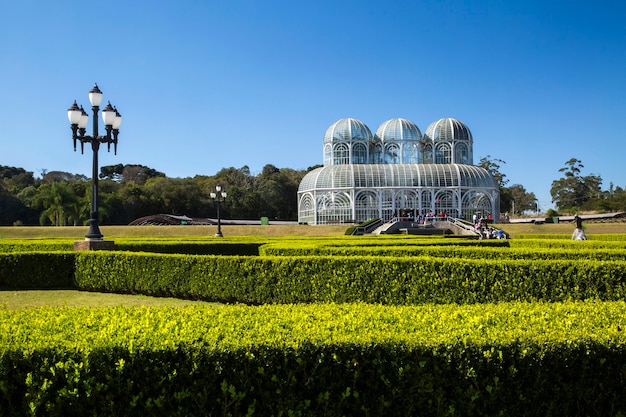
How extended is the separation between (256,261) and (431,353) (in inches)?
291

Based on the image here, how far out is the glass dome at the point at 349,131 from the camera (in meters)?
55.7

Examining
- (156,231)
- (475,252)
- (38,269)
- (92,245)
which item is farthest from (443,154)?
(38,269)

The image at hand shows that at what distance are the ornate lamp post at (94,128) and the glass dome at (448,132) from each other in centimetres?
4515

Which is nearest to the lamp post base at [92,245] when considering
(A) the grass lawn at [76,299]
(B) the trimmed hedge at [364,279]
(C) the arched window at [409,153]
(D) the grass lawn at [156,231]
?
(A) the grass lawn at [76,299]

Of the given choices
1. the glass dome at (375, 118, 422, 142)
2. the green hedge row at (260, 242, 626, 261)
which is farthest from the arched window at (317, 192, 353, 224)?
the green hedge row at (260, 242, 626, 261)

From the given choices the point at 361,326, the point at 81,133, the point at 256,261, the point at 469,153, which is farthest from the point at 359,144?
the point at 361,326

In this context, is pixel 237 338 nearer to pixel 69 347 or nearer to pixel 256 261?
pixel 69 347

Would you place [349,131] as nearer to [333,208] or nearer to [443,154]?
[333,208]

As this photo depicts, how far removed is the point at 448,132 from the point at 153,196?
3344cm

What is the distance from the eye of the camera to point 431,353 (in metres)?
3.87

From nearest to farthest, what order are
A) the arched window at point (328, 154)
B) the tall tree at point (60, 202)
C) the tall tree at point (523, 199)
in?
the tall tree at point (60, 202) → the arched window at point (328, 154) → the tall tree at point (523, 199)

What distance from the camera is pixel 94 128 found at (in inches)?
589

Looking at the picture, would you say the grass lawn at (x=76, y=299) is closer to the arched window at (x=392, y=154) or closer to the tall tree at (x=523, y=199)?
the arched window at (x=392, y=154)

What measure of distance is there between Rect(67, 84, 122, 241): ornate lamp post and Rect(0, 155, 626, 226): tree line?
1462 inches
